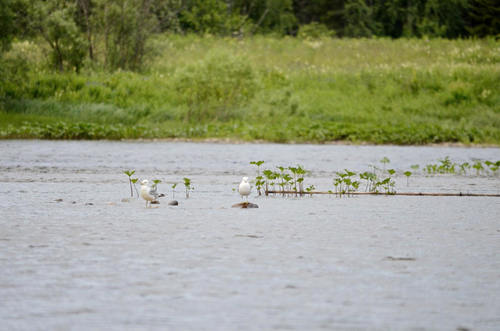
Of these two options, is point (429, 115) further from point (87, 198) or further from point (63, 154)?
point (87, 198)

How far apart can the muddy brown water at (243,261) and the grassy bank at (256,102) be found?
10898 millimetres

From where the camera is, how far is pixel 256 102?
24141 millimetres

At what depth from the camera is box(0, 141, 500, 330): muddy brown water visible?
11.8 ft

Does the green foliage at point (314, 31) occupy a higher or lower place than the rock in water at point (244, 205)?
higher

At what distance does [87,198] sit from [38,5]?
1756 centimetres

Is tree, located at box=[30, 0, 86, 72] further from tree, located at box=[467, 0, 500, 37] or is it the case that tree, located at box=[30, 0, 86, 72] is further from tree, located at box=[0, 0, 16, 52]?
tree, located at box=[467, 0, 500, 37]

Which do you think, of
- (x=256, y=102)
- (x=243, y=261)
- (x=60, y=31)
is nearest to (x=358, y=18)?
(x=256, y=102)

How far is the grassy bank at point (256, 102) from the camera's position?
826 inches

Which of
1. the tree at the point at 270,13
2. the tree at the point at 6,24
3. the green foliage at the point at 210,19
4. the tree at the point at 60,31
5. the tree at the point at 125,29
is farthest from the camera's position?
the tree at the point at 270,13

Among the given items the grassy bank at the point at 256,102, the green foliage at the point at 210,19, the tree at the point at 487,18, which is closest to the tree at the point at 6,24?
the grassy bank at the point at 256,102

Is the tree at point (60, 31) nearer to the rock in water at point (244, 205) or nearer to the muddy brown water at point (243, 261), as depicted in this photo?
the muddy brown water at point (243, 261)

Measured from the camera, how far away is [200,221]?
6.78 metres

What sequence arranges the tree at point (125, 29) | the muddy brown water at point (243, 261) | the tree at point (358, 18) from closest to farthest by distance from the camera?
1. the muddy brown water at point (243, 261)
2. the tree at point (125, 29)
3. the tree at point (358, 18)

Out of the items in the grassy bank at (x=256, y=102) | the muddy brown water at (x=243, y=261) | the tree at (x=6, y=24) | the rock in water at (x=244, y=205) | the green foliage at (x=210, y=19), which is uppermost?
the green foliage at (x=210, y=19)
